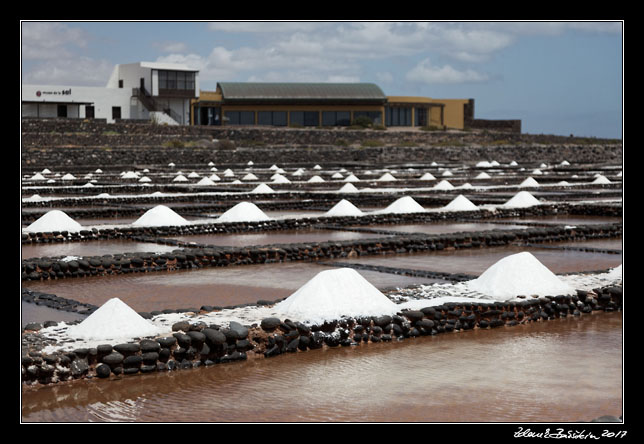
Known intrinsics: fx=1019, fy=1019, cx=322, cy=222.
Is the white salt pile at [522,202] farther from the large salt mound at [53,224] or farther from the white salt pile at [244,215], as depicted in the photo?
the large salt mound at [53,224]

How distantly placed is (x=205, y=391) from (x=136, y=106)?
1892 inches

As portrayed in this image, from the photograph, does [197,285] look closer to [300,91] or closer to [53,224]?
[53,224]

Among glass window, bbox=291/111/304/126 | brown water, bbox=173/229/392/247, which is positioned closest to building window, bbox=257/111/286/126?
glass window, bbox=291/111/304/126

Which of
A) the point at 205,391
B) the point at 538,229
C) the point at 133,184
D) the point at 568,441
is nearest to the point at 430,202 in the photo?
the point at 538,229

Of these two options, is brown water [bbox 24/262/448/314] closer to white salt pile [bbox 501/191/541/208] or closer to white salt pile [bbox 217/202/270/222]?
white salt pile [bbox 217/202/270/222]

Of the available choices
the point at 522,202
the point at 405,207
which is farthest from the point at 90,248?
the point at 522,202

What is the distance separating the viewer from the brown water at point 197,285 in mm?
8156

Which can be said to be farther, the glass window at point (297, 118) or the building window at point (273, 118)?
the glass window at point (297, 118)

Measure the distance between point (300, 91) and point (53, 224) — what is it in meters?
45.6

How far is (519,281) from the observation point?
761 cm

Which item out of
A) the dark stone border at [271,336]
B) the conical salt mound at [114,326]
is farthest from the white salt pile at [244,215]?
the conical salt mound at [114,326]

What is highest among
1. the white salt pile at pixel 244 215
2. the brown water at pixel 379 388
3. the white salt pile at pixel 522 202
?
the white salt pile at pixel 522 202

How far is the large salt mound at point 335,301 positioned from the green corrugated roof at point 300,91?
4947 centimetres

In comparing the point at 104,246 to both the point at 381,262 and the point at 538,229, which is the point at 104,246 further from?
the point at 538,229
